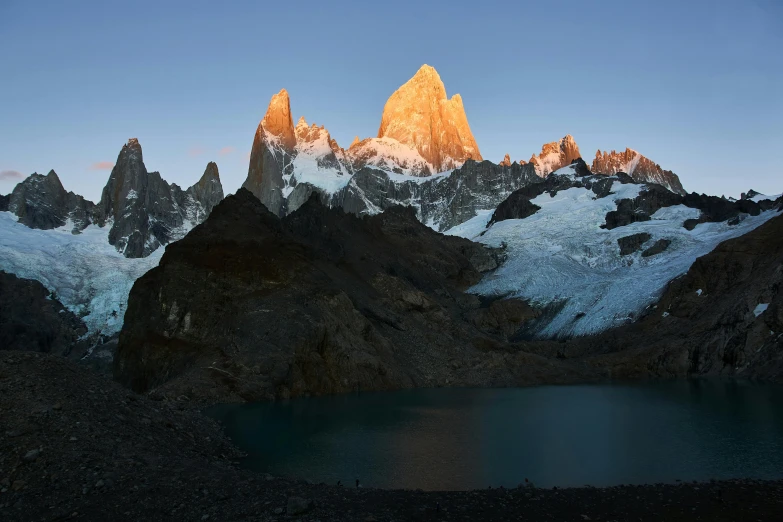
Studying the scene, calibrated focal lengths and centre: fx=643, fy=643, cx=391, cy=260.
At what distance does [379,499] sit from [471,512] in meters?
2.97

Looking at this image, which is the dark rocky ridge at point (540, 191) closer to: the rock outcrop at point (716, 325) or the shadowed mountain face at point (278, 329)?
the rock outcrop at point (716, 325)

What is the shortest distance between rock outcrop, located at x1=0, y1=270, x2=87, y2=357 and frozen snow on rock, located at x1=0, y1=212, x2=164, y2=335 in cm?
367

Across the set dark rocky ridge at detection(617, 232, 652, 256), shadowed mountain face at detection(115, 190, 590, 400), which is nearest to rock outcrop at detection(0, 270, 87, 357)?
shadowed mountain face at detection(115, 190, 590, 400)

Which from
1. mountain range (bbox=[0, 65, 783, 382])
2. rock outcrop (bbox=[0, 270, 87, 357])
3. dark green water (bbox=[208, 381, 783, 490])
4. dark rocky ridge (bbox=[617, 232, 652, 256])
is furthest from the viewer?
dark rocky ridge (bbox=[617, 232, 652, 256])

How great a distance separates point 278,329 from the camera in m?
62.5

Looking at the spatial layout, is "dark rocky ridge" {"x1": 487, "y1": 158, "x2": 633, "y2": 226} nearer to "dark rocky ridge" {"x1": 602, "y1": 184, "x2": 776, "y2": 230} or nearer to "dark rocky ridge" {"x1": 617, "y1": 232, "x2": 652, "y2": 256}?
"dark rocky ridge" {"x1": 602, "y1": 184, "x2": 776, "y2": 230}

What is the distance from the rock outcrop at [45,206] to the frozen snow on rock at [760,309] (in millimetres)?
177132

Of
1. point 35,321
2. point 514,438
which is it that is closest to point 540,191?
point 35,321

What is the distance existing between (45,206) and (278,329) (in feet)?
514

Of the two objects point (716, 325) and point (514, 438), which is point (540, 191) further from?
point (514, 438)

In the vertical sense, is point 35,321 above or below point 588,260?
below

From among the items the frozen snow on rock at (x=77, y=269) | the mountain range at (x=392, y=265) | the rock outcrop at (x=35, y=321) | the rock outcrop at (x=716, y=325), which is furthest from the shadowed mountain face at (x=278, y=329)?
the frozen snow on rock at (x=77, y=269)

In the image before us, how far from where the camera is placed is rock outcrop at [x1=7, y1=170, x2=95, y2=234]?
18275 cm

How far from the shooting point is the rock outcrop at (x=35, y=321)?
116 metres
